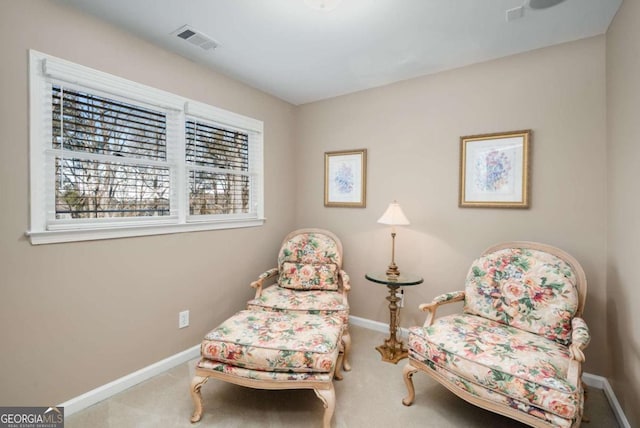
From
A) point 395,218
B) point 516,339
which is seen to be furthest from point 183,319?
point 516,339

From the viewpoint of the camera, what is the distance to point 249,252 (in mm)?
3076

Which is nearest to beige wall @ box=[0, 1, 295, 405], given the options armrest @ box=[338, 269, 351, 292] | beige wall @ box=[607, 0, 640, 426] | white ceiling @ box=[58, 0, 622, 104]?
white ceiling @ box=[58, 0, 622, 104]

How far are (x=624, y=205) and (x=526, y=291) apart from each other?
2.40 feet

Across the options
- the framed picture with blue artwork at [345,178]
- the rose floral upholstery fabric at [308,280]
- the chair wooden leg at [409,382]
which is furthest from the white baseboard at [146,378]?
the framed picture with blue artwork at [345,178]

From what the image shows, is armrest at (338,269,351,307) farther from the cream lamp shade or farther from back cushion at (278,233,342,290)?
the cream lamp shade

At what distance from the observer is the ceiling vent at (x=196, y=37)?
2.07 metres

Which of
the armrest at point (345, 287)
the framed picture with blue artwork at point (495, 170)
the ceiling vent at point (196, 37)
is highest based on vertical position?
the ceiling vent at point (196, 37)

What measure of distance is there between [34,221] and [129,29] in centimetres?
138

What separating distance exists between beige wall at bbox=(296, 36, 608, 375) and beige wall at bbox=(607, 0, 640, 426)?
0.12 meters

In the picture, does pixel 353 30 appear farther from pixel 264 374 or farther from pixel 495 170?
pixel 264 374

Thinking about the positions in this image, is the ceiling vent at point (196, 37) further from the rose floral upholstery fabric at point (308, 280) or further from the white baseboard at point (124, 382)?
the white baseboard at point (124, 382)

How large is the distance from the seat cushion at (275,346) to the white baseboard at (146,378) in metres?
0.74

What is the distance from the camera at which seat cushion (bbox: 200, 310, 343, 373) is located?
174 centimetres

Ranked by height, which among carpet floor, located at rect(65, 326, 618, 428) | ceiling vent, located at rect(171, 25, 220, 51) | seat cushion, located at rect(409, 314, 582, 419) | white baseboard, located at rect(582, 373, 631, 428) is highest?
ceiling vent, located at rect(171, 25, 220, 51)
